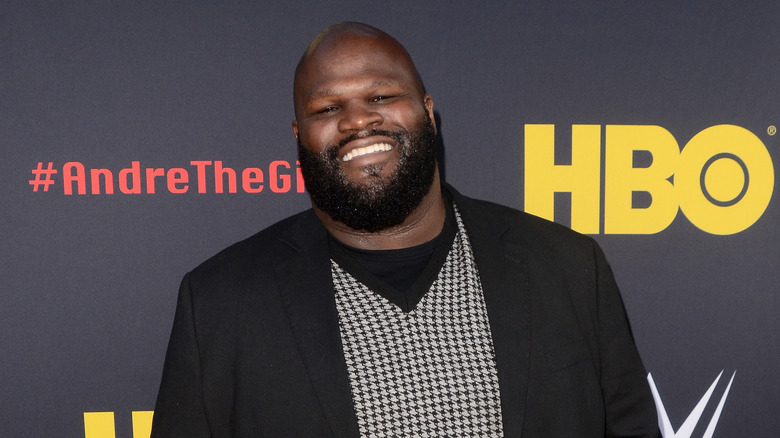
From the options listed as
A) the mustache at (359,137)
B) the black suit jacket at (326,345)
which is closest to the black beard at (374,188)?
the mustache at (359,137)

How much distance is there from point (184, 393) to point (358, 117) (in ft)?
2.21

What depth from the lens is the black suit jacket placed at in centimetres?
116

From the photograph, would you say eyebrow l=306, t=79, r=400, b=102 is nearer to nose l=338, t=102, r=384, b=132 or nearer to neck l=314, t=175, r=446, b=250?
nose l=338, t=102, r=384, b=132

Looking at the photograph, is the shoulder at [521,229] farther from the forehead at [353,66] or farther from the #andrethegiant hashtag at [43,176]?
the #andrethegiant hashtag at [43,176]

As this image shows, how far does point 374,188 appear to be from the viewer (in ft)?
3.97

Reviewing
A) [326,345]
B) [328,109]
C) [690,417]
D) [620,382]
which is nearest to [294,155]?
[328,109]

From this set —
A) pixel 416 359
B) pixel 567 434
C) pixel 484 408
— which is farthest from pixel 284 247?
pixel 567 434

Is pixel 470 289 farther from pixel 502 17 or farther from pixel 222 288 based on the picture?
pixel 502 17

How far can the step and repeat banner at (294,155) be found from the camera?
5.26 ft

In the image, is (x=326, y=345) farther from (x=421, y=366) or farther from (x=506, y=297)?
(x=506, y=297)

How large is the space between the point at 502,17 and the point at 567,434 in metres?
1.11

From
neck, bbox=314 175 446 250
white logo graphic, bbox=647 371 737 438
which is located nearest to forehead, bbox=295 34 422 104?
neck, bbox=314 175 446 250

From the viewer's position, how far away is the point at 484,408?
45.5 inches

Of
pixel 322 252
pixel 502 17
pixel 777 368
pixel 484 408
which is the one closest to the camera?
pixel 484 408
